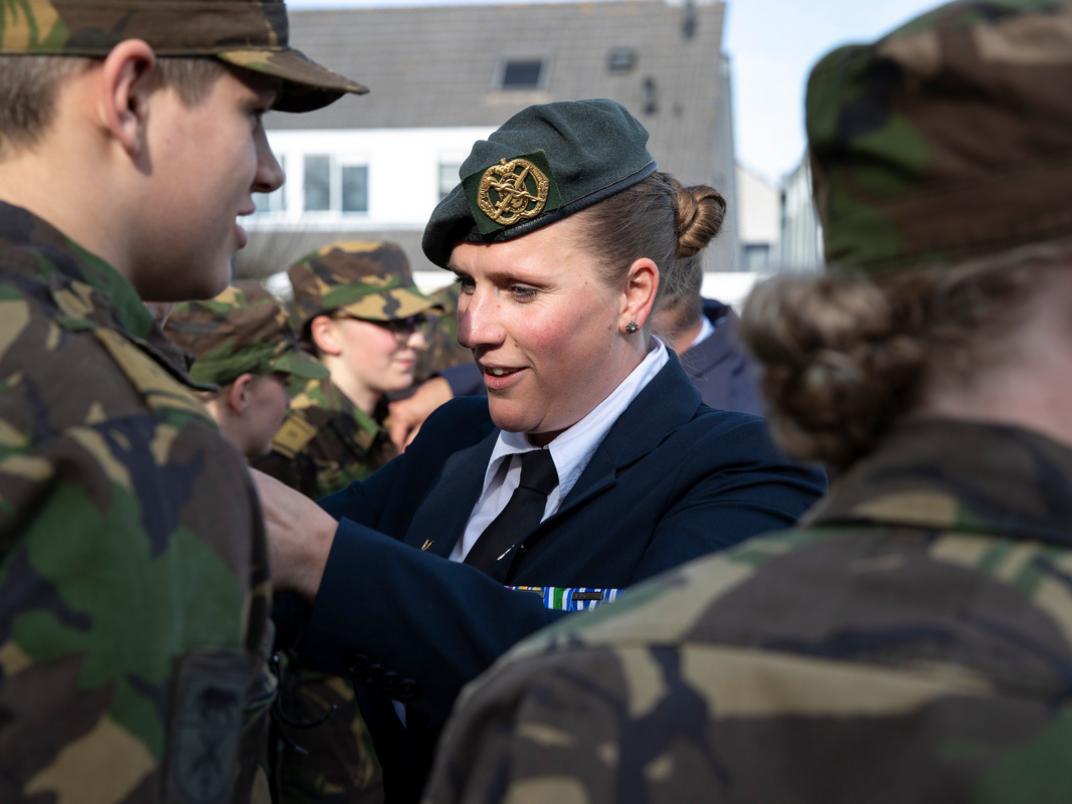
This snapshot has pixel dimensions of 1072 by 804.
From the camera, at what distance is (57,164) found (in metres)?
1.74

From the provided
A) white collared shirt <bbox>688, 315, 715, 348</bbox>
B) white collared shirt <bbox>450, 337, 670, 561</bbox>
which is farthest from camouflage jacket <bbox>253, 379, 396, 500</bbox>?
white collared shirt <bbox>450, 337, 670, 561</bbox>

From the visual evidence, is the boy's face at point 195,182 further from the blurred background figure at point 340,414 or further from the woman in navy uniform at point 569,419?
the blurred background figure at point 340,414

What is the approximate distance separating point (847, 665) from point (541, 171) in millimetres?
1891

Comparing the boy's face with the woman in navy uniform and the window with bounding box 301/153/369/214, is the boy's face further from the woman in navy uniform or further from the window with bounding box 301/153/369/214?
the window with bounding box 301/153/369/214

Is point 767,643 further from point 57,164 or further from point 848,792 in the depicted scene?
point 57,164

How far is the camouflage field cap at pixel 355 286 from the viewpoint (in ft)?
20.1

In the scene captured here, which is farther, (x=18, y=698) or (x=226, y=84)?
(x=226, y=84)

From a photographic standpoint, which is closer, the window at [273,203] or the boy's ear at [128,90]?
the boy's ear at [128,90]

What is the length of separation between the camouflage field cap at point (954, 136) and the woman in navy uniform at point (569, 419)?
4.38 ft

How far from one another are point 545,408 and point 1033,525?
1832 millimetres

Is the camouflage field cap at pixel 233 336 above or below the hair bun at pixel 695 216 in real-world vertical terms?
below

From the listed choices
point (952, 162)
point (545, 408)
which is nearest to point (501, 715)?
point (952, 162)

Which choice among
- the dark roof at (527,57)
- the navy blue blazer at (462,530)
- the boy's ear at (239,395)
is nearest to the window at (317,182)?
the dark roof at (527,57)

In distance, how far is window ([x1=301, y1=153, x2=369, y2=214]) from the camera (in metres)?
Result: 27.2
